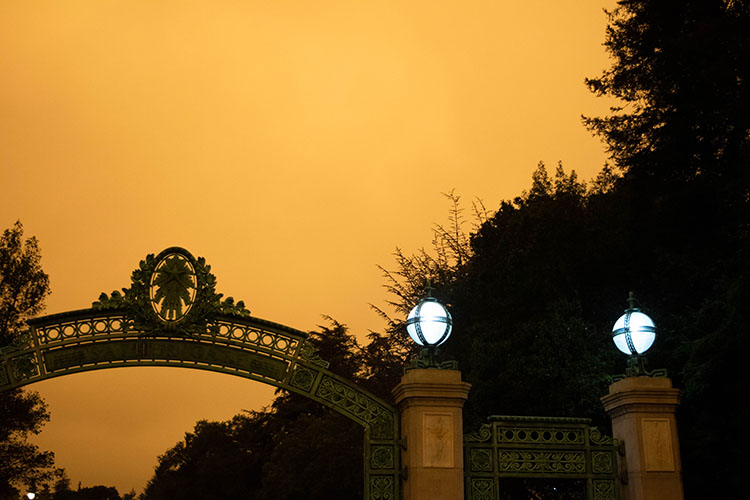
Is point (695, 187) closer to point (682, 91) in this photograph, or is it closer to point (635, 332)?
point (682, 91)

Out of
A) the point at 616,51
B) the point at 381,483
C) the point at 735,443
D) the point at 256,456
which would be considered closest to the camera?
the point at 381,483

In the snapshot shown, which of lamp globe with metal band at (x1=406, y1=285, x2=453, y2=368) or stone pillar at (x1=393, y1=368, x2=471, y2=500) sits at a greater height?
lamp globe with metal band at (x1=406, y1=285, x2=453, y2=368)

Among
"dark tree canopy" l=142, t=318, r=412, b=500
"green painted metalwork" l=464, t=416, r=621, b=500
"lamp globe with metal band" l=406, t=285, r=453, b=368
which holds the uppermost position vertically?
"dark tree canopy" l=142, t=318, r=412, b=500

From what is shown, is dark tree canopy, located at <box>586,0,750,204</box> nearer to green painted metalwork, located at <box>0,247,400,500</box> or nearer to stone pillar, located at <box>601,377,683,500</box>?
stone pillar, located at <box>601,377,683,500</box>

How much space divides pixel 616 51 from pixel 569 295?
20.6 feet

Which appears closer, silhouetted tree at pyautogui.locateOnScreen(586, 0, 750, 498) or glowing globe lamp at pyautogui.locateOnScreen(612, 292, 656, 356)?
glowing globe lamp at pyautogui.locateOnScreen(612, 292, 656, 356)

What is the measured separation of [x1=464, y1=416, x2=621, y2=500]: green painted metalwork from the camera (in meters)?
9.80

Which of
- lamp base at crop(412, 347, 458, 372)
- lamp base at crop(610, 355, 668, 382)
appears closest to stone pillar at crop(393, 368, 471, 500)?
lamp base at crop(412, 347, 458, 372)

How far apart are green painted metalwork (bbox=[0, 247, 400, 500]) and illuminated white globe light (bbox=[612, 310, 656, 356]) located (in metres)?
2.84

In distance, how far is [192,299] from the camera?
1007 cm

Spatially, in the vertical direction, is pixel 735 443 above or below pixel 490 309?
below

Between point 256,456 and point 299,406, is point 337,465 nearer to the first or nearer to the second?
point 299,406

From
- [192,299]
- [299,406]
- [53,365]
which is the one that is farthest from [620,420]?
[299,406]

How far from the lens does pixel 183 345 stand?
10055 millimetres
